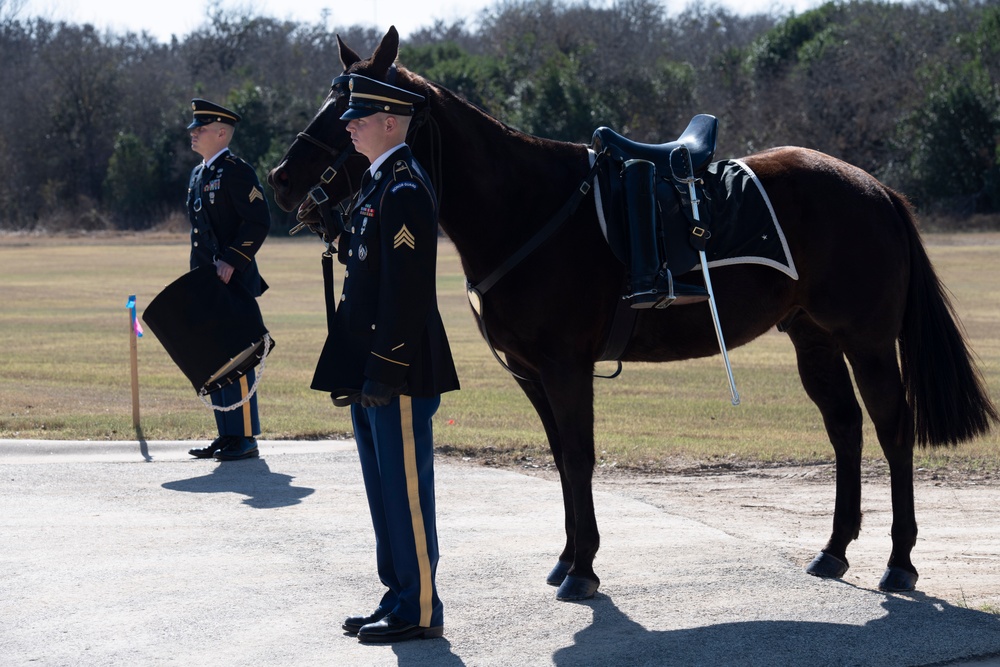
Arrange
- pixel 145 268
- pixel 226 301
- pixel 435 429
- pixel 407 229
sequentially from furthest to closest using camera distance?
pixel 145 268, pixel 435 429, pixel 226 301, pixel 407 229

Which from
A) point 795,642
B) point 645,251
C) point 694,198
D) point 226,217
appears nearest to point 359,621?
point 795,642

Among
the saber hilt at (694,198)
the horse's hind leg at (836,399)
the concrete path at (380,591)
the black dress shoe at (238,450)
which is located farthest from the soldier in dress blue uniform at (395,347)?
the black dress shoe at (238,450)

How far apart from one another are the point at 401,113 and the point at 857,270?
2350 millimetres

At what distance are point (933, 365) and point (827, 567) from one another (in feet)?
3.61

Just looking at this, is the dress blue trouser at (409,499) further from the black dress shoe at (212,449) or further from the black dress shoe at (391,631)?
the black dress shoe at (212,449)

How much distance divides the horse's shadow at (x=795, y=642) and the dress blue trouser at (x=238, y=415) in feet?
13.6

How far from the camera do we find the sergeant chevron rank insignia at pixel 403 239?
4531 mm

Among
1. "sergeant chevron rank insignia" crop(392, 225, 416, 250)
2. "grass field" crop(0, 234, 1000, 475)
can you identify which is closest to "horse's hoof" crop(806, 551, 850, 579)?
"sergeant chevron rank insignia" crop(392, 225, 416, 250)

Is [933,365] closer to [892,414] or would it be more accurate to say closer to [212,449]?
[892,414]

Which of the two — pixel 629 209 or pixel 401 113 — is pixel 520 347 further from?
Result: pixel 401 113

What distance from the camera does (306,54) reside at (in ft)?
302

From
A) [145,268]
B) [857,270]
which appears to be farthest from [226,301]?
[145,268]

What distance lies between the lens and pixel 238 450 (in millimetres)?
8570

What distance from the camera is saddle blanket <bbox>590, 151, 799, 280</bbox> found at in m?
5.41
